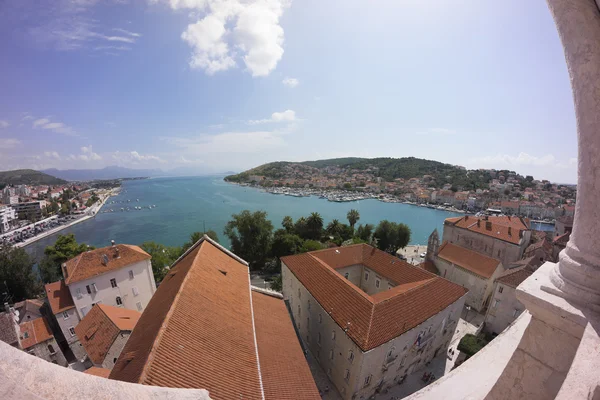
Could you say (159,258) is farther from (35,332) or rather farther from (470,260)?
(470,260)

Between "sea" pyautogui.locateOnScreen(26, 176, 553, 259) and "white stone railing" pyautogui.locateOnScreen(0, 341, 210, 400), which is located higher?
"white stone railing" pyautogui.locateOnScreen(0, 341, 210, 400)

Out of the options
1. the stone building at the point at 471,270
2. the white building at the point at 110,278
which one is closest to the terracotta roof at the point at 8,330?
the white building at the point at 110,278

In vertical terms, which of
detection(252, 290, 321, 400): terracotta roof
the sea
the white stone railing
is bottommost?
the sea

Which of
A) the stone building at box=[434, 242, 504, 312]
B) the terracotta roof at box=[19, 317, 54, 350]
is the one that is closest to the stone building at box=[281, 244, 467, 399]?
the stone building at box=[434, 242, 504, 312]

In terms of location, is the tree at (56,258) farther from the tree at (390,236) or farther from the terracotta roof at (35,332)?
the tree at (390,236)

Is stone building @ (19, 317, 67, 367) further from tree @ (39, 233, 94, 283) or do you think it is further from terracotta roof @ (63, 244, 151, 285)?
tree @ (39, 233, 94, 283)
